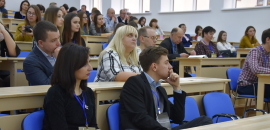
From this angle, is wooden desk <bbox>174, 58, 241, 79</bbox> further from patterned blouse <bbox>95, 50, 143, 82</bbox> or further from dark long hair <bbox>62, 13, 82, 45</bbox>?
patterned blouse <bbox>95, 50, 143, 82</bbox>

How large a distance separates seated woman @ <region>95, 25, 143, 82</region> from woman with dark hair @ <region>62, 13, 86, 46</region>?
0.87 metres

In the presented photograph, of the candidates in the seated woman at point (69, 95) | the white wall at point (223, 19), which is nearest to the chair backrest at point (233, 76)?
the seated woman at point (69, 95)

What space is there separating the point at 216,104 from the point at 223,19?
27.1 feet

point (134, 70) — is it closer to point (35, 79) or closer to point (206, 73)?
point (35, 79)

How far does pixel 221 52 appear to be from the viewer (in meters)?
6.50

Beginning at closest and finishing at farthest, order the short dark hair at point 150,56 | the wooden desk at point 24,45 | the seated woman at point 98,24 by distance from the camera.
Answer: the short dark hair at point 150,56, the wooden desk at point 24,45, the seated woman at point 98,24

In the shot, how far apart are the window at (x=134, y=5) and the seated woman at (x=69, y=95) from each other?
11.4 metres

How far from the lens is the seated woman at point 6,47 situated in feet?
11.0

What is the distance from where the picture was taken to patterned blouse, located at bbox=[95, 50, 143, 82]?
2.82m

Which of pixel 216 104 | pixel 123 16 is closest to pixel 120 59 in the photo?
pixel 216 104

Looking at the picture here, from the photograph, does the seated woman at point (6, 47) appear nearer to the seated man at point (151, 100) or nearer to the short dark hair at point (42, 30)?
the short dark hair at point (42, 30)

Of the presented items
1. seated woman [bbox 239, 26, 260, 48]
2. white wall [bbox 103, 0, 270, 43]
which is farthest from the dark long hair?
white wall [bbox 103, 0, 270, 43]

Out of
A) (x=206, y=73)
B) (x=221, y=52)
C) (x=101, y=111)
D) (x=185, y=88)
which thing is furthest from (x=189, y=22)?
(x=101, y=111)

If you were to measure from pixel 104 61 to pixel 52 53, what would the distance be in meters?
0.45
